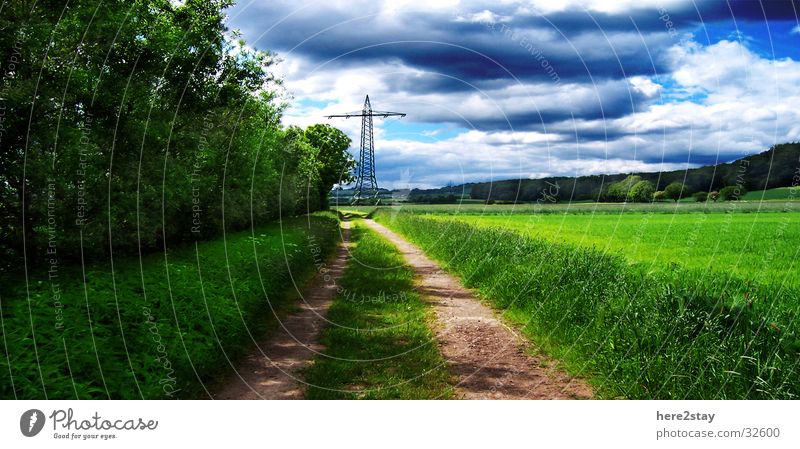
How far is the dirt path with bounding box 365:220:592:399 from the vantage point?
25.4 ft

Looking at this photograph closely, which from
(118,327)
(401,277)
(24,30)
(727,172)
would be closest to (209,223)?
(401,277)

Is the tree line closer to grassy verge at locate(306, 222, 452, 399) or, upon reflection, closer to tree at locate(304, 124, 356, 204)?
tree at locate(304, 124, 356, 204)

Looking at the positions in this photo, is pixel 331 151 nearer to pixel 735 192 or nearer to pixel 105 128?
pixel 105 128

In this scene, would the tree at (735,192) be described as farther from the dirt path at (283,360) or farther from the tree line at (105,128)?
the tree line at (105,128)

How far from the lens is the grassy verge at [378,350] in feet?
25.3

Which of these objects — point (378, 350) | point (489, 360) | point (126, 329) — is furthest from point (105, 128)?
point (489, 360)

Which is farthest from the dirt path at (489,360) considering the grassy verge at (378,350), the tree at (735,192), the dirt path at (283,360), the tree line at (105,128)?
the tree line at (105,128)

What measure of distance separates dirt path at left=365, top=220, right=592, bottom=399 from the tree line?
17.9 feet

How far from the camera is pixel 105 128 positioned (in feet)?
43.5

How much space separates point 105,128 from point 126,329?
718 cm

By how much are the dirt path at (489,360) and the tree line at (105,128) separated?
17.9ft

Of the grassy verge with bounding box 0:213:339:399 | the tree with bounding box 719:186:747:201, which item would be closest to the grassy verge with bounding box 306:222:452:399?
the grassy verge with bounding box 0:213:339:399
